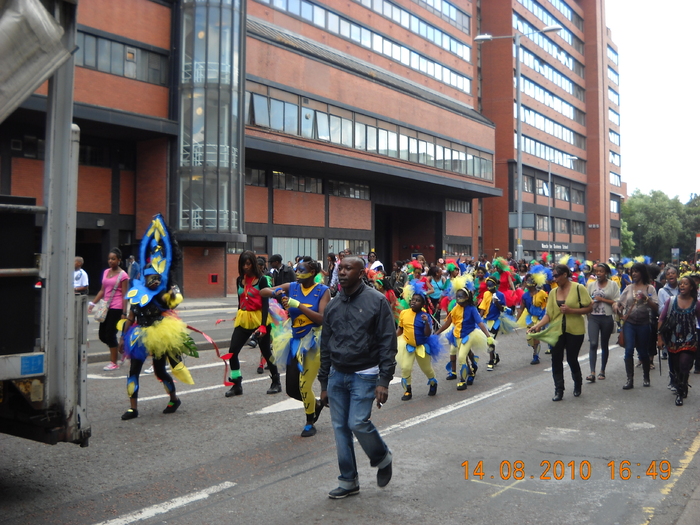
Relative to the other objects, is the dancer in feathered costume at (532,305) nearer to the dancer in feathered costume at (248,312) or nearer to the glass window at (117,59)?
the dancer in feathered costume at (248,312)

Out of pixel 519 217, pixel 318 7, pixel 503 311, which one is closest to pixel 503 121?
pixel 318 7

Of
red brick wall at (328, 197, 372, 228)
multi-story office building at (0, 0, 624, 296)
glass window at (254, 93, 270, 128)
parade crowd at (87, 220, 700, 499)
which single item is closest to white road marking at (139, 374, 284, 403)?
parade crowd at (87, 220, 700, 499)

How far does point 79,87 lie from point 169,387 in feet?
72.8

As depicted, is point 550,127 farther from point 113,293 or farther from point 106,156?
point 113,293

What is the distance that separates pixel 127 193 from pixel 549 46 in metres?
51.4

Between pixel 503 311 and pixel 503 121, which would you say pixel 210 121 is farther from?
pixel 503 121

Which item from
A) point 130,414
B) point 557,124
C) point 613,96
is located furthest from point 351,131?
point 613,96

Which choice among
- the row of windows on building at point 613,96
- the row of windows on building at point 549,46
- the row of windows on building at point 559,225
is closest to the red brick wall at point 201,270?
the row of windows on building at point 549,46

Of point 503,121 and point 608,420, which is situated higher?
point 503,121

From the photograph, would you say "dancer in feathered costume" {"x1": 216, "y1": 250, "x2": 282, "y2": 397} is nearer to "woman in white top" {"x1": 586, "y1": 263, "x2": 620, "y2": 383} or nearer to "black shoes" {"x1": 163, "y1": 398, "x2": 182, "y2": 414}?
"black shoes" {"x1": 163, "y1": 398, "x2": 182, "y2": 414}

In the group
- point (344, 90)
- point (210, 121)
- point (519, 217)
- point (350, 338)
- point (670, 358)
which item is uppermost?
point (344, 90)

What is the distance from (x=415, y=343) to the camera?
8.92 metres

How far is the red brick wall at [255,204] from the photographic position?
34344mm

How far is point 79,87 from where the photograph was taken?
87.3ft
